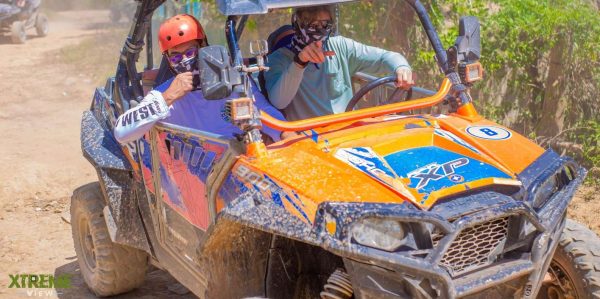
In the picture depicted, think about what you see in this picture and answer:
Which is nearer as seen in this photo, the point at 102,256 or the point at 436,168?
the point at 436,168

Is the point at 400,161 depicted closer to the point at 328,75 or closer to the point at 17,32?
the point at 328,75

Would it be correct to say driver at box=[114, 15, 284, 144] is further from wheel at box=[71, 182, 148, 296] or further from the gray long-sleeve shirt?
wheel at box=[71, 182, 148, 296]

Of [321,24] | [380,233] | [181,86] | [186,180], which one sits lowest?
[186,180]

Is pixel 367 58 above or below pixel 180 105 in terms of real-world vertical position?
above

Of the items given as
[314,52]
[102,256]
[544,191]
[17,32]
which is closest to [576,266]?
[544,191]

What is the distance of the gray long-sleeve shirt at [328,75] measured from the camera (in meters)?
5.00

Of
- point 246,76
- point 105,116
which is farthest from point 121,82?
point 246,76

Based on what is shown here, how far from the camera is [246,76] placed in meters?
4.01

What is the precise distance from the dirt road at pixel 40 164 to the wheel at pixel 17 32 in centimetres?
42

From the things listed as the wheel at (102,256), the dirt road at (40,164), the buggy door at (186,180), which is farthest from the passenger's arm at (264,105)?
the dirt road at (40,164)

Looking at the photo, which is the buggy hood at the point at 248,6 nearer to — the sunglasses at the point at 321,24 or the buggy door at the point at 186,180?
the sunglasses at the point at 321,24

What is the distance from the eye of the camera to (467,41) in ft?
15.1

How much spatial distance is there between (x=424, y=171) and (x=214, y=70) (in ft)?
3.36

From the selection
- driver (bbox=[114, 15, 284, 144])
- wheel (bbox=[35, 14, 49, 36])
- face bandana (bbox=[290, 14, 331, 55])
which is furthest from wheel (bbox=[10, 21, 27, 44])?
face bandana (bbox=[290, 14, 331, 55])
